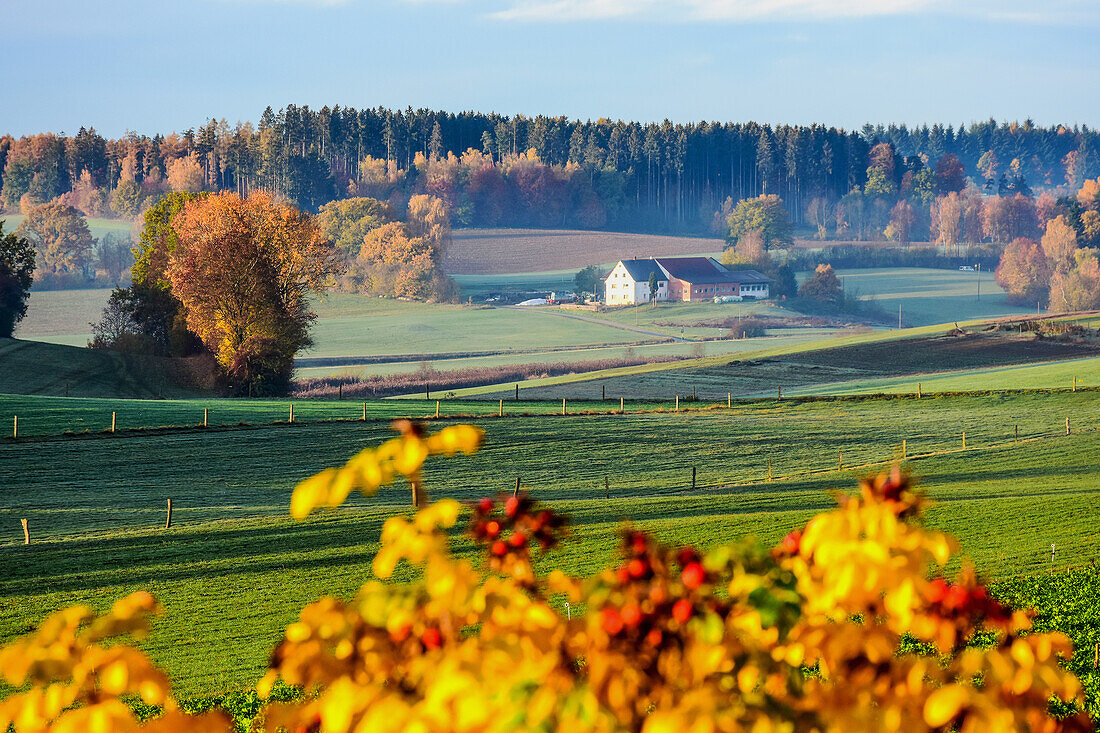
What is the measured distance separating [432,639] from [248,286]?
60389mm

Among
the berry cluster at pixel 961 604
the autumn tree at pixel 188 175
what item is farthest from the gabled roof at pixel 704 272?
the berry cluster at pixel 961 604

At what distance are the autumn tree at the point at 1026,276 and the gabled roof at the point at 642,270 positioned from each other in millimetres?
48685

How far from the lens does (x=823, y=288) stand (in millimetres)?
142500

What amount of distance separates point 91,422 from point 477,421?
14.6m

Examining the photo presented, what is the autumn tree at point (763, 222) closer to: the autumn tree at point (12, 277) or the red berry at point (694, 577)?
the autumn tree at point (12, 277)

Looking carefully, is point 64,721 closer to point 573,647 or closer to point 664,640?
point 573,647

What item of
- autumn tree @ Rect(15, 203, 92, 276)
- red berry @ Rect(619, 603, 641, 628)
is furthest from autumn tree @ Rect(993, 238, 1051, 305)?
red berry @ Rect(619, 603, 641, 628)

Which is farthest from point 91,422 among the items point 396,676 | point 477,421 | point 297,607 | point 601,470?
point 396,676

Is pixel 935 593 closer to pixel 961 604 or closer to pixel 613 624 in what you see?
pixel 961 604

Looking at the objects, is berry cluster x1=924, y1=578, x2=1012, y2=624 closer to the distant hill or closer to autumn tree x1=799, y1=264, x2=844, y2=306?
the distant hill

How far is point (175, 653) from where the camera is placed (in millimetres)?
17062

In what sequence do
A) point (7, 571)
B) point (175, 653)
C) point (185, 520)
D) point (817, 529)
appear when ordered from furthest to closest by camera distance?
point (185, 520), point (7, 571), point (175, 653), point (817, 529)

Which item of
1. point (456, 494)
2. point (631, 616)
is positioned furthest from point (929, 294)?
point (631, 616)

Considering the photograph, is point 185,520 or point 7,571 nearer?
point 7,571
